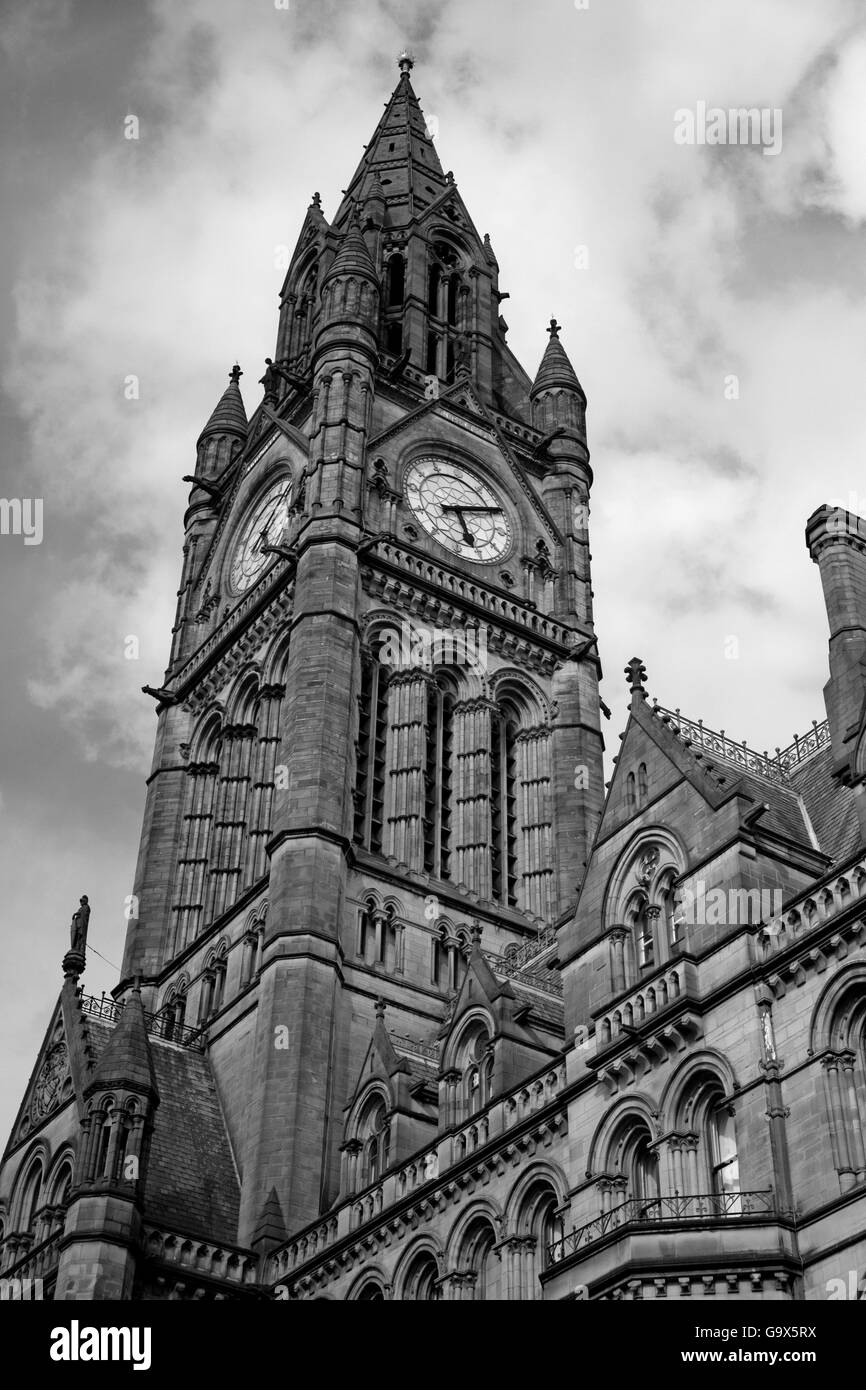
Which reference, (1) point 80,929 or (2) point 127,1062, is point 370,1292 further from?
(1) point 80,929

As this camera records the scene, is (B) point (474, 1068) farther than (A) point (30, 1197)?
No

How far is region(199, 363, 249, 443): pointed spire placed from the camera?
68.8 metres

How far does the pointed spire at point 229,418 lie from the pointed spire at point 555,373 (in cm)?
1071

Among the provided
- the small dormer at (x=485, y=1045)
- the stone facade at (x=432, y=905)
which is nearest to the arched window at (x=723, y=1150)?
the stone facade at (x=432, y=905)

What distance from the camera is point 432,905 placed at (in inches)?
1919

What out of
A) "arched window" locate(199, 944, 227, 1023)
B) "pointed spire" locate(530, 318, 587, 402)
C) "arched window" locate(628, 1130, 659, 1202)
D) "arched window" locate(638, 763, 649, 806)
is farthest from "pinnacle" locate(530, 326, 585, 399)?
"arched window" locate(628, 1130, 659, 1202)

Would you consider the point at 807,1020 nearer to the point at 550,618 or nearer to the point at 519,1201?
the point at 519,1201

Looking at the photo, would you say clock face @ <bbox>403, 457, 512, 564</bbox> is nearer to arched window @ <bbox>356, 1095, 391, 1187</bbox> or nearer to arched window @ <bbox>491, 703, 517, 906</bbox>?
arched window @ <bbox>491, 703, 517, 906</bbox>

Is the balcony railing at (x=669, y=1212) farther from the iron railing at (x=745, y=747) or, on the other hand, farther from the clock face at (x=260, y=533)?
the clock face at (x=260, y=533)

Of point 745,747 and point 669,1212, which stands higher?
point 745,747

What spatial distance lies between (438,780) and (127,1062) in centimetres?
1683

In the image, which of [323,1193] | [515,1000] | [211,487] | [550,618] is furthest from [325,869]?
[211,487]

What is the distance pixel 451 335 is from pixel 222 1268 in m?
38.0

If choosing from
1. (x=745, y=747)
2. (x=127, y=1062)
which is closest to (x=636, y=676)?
(x=745, y=747)
